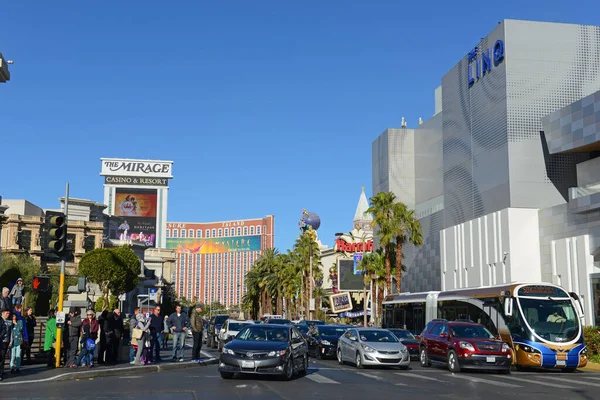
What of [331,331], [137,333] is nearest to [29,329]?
[137,333]

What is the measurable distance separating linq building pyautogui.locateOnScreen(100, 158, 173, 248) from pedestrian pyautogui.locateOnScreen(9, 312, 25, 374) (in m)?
131

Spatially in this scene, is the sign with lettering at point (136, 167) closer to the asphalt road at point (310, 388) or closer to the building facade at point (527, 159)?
the building facade at point (527, 159)

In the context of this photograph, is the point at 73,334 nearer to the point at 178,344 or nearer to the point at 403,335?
the point at 178,344

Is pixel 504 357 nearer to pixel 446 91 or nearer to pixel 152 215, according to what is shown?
pixel 446 91

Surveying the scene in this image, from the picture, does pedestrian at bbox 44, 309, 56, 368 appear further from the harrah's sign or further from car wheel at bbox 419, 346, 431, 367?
the harrah's sign

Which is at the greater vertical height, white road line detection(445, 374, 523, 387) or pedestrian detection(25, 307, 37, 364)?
pedestrian detection(25, 307, 37, 364)

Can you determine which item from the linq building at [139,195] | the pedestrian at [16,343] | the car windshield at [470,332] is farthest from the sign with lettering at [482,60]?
the linq building at [139,195]

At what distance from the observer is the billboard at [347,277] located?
89.7m

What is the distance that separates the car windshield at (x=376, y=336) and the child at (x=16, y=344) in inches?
435

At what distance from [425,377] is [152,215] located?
142772 millimetres

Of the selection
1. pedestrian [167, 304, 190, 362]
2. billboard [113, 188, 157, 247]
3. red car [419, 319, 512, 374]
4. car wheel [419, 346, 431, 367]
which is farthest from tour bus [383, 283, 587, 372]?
billboard [113, 188, 157, 247]

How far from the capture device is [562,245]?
4222 cm

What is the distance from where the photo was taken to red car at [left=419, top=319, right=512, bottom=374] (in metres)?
21.5

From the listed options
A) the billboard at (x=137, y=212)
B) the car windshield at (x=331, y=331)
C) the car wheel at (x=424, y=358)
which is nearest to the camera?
the car wheel at (x=424, y=358)
